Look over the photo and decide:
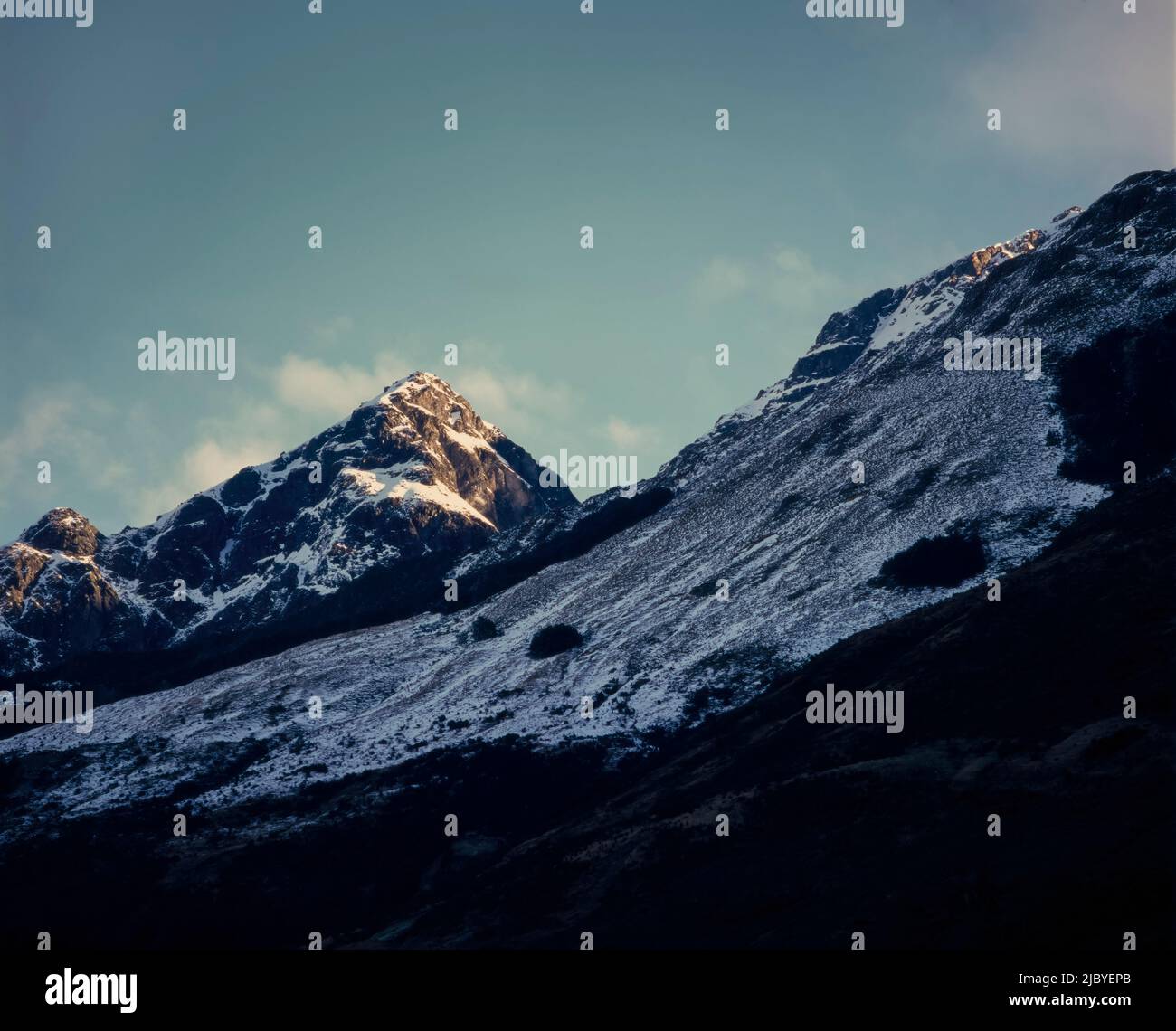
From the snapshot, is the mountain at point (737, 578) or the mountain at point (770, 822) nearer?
the mountain at point (770, 822)

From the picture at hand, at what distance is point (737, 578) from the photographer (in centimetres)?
11369

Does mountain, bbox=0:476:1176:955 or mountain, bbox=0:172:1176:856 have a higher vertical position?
mountain, bbox=0:172:1176:856

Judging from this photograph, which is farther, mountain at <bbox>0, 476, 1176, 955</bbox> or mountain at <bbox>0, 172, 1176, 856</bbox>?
mountain at <bbox>0, 172, 1176, 856</bbox>

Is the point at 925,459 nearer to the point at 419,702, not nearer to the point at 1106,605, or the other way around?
the point at 1106,605

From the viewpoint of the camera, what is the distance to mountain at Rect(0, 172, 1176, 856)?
94.1m

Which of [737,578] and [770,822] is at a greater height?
[737,578]

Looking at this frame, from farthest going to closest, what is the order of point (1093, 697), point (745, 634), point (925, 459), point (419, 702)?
point (925, 459) → point (419, 702) → point (745, 634) → point (1093, 697)

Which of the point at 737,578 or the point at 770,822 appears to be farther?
the point at 737,578

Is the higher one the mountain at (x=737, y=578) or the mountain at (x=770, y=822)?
the mountain at (x=737, y=578)

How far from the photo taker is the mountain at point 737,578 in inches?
3706
